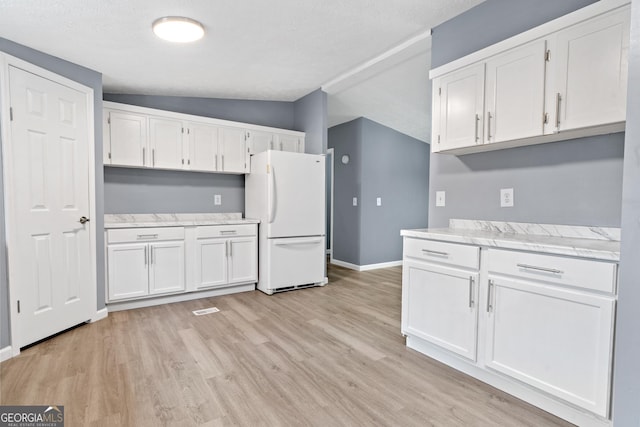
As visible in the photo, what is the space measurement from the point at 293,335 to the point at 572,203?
2.11m

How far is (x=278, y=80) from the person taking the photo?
3652 mm

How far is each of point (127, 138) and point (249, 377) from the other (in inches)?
105

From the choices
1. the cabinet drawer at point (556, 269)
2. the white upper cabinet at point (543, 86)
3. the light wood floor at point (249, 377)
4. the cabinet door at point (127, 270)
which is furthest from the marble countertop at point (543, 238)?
the cabinet door at point (127, 270)

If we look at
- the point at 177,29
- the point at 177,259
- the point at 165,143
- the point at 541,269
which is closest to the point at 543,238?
the point at 541,269

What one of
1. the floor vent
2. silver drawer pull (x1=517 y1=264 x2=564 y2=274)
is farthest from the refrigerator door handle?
silver drawer pull (x1=517 y1=264 x2=564 y2=274)

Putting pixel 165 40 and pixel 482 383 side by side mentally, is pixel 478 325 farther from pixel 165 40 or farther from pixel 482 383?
pixel 165 40

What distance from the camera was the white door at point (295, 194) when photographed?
12.1 ft

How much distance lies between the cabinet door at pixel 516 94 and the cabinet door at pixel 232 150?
2794 mm

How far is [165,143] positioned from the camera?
3.51m

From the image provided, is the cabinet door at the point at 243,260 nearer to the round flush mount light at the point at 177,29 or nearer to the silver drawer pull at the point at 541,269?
the round flush mount light at the point at 177,29

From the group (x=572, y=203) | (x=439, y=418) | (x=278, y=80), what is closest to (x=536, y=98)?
(x=572, y=203)

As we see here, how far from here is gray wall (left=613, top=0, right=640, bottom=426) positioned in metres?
1.09

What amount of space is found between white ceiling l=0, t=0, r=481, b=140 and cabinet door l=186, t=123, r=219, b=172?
455 mm

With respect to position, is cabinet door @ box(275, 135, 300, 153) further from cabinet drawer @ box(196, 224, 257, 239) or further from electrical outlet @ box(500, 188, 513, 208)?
electrical outlet @ box(500, 188, 513, 208)
